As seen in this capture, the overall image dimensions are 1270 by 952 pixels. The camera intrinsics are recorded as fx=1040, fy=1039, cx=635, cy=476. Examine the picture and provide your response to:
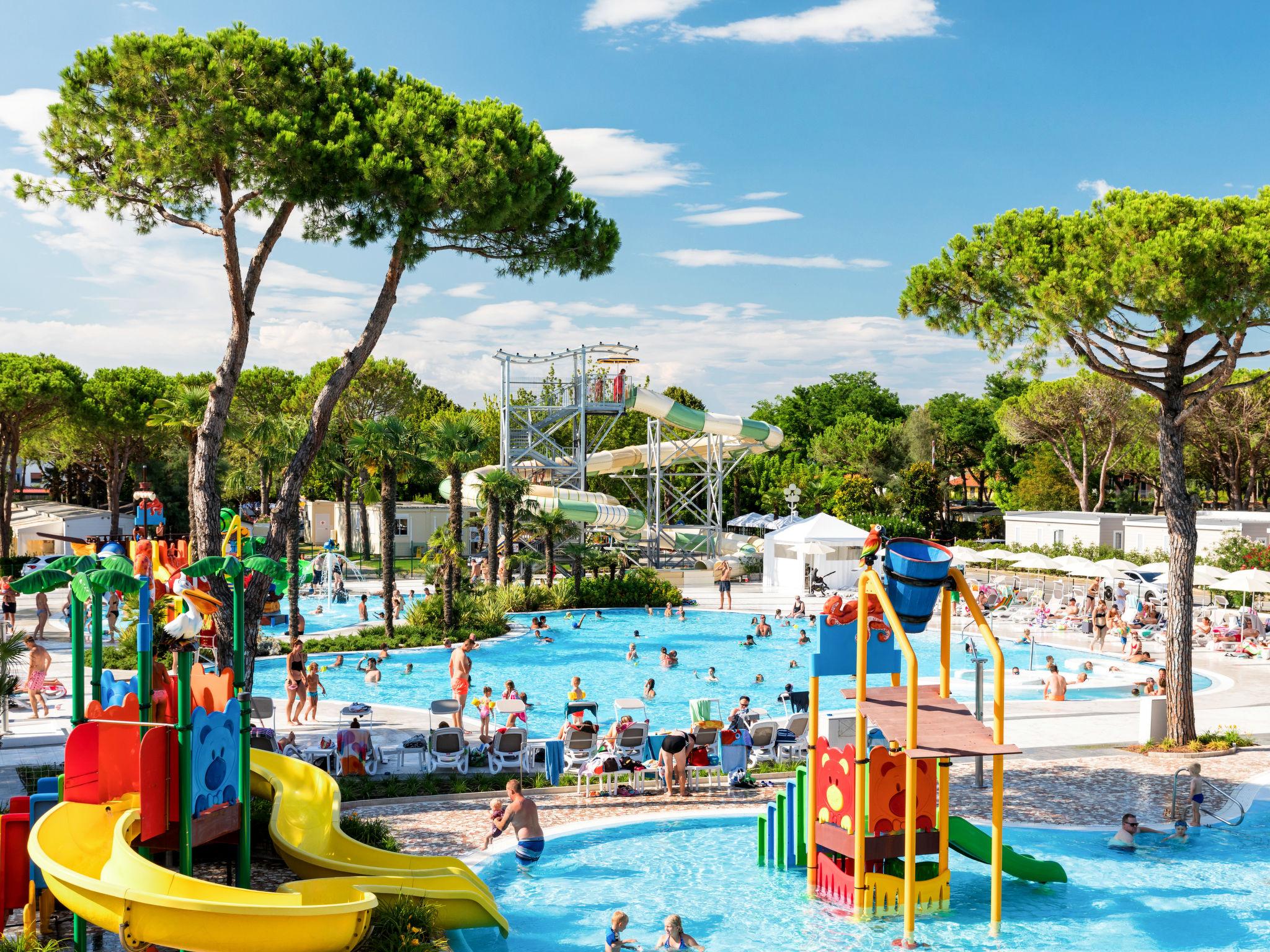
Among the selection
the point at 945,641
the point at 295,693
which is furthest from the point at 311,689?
the point at 945,641

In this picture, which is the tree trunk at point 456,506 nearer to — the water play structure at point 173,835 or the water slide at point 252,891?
the water slide at point 252,891

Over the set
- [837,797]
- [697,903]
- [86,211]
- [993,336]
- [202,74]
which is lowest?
[697,903]

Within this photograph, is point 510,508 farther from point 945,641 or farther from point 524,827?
point 945,641

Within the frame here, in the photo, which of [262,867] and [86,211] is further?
[86,211]

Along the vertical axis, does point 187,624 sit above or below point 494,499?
below

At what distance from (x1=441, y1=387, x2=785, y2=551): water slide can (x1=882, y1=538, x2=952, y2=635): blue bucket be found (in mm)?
23146

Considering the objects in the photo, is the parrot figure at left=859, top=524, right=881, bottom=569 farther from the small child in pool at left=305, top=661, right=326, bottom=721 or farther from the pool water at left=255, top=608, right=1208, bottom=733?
the small child in pool at left=305, top=661, right=326, bottom=721

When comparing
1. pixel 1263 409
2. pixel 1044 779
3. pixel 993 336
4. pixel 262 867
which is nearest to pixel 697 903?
pixel 262 867

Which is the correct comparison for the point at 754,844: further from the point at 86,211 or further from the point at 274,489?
the point at 274,489

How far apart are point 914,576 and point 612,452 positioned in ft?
117

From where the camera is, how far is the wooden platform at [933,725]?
8703 millimetres

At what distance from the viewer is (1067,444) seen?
52938 mm

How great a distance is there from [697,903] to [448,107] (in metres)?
11.0

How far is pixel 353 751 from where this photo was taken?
44.8 feet
